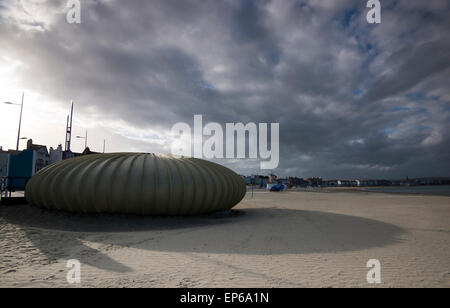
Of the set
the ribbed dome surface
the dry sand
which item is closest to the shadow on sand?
the dry sand

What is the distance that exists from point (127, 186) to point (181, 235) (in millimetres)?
3571

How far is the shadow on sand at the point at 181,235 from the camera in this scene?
6.59 m

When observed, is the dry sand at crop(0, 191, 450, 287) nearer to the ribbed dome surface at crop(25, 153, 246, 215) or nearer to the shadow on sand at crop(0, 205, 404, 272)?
the shadow on sand at crop(0, 205, 404, 272)

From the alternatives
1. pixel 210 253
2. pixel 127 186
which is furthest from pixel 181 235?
pixel 127 186

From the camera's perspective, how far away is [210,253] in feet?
20.2

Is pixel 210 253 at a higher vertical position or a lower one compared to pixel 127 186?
lower

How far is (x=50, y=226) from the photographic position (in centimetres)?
918

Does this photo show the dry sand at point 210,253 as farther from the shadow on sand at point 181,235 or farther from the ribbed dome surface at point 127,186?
the ribbed dome surface at point 127,186

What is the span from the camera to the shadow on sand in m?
6.59

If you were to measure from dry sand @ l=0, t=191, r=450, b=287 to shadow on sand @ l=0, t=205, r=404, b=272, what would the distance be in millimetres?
32

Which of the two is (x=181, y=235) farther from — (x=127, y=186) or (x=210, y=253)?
(x=127, y=186)
